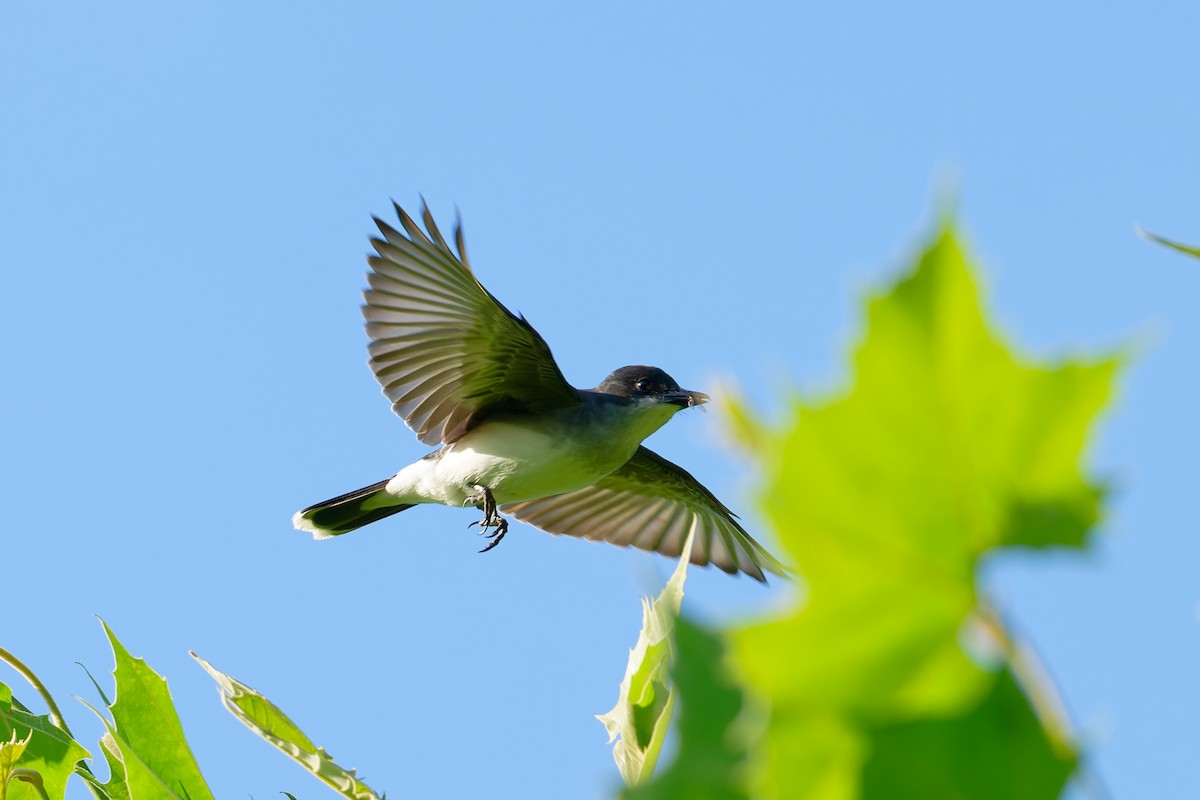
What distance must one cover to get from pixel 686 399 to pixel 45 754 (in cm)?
518

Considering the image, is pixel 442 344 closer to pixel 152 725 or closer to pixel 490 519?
pixel 490 519

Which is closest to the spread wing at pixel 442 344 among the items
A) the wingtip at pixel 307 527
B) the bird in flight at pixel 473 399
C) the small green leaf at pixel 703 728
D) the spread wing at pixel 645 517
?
the bird in flight at pixel 473 399

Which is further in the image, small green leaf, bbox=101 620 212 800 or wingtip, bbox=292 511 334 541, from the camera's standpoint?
wingtip, bbox=292 511 334 541

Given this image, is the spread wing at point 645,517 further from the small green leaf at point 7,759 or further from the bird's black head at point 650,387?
the small green leaf at point 7,759

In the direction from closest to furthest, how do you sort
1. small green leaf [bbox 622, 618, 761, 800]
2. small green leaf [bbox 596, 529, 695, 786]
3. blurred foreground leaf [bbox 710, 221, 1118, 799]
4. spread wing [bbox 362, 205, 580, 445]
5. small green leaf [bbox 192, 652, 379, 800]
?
blurred foreground leaf [bbox 710, 221, 1118, 799]
small green leaf [bbox 622, 618, 761, 800]
small green leaf [bbox 596, 529, 695, 786]
small green leaf [bbox 192, 652, 379, 800]
spread wing [bbox 362, 205, 580, 445]

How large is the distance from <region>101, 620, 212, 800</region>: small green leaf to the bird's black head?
16.7ft

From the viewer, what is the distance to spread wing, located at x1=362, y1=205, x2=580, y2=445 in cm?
664

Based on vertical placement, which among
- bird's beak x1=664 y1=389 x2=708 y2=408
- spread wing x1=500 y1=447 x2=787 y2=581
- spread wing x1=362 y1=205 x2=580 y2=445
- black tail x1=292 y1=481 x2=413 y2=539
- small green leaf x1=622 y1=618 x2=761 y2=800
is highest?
spread wing x1=362 y1=205 x2=580 y2=445

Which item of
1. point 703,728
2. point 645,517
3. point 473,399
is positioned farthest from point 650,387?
point 703,728

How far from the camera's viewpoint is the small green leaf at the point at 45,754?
204 centimetres

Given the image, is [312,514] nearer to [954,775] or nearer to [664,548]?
[664,548]

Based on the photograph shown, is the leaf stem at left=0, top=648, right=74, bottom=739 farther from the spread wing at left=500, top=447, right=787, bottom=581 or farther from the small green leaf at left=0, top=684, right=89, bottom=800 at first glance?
the spread wing at left=500, top=447, right=787, bottom=581

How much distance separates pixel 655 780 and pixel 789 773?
9 centimetres

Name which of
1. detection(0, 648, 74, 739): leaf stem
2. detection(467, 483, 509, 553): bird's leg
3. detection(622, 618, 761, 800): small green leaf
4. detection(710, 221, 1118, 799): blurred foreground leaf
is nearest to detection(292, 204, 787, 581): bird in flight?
detection(467, 483, 509, 553): bird's leg
